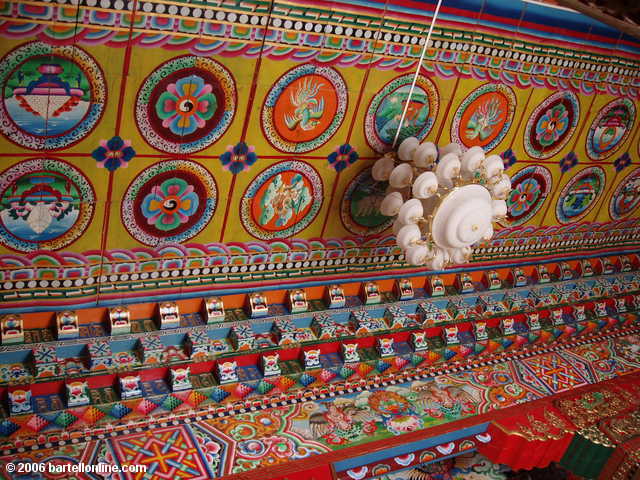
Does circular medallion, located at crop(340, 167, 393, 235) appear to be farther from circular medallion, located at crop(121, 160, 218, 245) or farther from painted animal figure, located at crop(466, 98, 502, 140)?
circular medallion, located at crop(121, 160, 218, 245)

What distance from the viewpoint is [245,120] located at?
13.4ft

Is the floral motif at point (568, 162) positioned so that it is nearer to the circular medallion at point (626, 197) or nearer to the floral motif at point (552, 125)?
the floral motif at point (552, 125)

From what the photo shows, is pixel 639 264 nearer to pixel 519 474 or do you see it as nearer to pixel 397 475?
pixel 519 474

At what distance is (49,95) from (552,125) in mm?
3766

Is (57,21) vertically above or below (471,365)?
above

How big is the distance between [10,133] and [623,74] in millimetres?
4443

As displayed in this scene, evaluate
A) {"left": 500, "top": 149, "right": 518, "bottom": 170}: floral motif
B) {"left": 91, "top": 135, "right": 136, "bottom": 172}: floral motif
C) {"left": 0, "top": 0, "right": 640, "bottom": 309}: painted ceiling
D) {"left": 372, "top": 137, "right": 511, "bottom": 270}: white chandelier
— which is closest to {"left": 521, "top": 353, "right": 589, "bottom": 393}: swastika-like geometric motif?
{"left": 0, "top": 0, "right": 640, "bottom": 309}: painted ceiling

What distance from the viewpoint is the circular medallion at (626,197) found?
658cm

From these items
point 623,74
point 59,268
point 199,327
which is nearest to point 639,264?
point 623,74

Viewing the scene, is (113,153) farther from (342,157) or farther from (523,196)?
(523,196)

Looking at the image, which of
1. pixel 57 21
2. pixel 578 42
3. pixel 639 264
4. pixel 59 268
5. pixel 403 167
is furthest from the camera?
pixel 639 264

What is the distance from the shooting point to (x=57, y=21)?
3.20 m

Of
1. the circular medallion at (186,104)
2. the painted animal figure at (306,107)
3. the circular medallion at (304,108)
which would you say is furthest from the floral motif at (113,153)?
the painted animal figure at (306,107)

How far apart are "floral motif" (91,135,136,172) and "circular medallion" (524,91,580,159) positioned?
3059 mm
